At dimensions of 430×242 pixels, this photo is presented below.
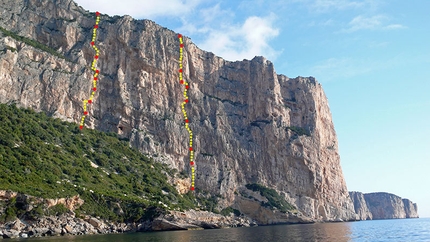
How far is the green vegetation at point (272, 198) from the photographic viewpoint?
102744 millimetres

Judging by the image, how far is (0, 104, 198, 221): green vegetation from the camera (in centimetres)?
6153

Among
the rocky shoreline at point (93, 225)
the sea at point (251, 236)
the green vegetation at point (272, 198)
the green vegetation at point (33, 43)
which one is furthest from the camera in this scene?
the green vegetation at point (272, 198)

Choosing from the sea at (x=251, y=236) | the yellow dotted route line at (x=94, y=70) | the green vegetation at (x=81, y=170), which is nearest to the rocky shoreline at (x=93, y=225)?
the green vegetation at (x=81, y=170)

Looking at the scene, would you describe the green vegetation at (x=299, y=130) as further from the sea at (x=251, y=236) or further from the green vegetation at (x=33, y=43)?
the green vegetation at (x=33, y=43)

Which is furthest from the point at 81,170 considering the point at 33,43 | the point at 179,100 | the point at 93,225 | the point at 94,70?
the point at 179,100

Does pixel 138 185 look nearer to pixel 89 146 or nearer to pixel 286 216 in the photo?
pixel 89 146

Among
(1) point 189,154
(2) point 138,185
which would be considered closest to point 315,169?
(1) point 189,154

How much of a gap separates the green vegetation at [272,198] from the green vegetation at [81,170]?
52.1 ft

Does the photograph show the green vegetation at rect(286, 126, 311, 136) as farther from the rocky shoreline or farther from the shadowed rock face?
the rocky shoreline

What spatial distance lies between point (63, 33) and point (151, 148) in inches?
1477

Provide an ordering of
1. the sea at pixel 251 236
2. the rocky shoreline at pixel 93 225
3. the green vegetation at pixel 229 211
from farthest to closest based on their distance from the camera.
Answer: the green vegetation at pixel 229 211 < the rocky shoreline at pixel 93 225 < the sea at pixel 251 236

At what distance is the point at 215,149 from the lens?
369 ft

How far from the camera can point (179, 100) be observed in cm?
11450

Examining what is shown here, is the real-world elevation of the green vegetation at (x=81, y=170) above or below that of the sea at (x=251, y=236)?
above
